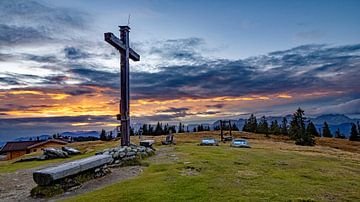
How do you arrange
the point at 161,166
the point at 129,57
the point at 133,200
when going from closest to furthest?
1. the point at 133,200
2. the point at 161,166
3. the point at 129,57

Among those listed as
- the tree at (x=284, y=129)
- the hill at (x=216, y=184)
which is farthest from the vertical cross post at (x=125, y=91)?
the tree at (x=284, y=129)

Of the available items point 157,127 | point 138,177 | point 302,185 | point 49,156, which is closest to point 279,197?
point 302,185

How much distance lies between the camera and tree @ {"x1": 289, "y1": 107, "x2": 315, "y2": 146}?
55062 mm

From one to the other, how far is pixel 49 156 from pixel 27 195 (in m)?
15.2

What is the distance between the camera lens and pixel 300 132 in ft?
188

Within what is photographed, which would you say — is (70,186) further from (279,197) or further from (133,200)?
(279,197)

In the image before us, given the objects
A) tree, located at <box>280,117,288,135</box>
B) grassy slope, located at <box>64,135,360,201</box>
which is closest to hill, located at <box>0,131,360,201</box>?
grassy slope, located at <box>64,135,360,201</box>

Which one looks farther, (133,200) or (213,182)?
(213,182)

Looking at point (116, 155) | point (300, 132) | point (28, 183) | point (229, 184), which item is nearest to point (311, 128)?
point (300, 132)

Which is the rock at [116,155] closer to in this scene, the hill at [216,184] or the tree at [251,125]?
the hill at [216,184]

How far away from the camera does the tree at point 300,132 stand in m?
55.1

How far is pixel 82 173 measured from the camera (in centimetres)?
1438

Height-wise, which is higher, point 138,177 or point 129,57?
point 129,57

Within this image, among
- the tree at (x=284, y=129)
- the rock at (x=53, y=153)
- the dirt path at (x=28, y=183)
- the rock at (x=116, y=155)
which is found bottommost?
the dirt path at (x=28, y=183)
